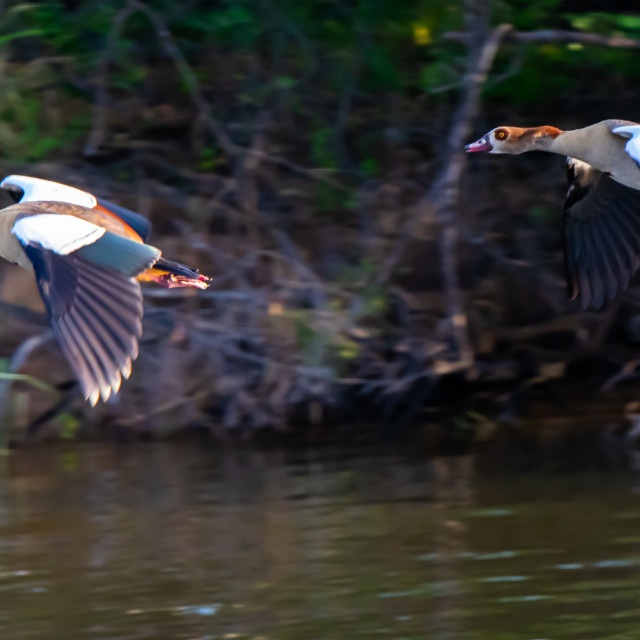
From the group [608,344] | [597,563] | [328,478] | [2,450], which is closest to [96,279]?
[597,563]

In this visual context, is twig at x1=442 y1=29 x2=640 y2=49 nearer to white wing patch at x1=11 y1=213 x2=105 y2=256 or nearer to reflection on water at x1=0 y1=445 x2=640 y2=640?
reflection on water at x1=0 y1=445 x2=640 y2=640

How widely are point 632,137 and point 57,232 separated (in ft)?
6.96

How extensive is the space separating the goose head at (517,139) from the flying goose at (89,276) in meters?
1.49

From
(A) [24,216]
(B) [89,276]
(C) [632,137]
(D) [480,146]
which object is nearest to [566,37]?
(D) [480,146]

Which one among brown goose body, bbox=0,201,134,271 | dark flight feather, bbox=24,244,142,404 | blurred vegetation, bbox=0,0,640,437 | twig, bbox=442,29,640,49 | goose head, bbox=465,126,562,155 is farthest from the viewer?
blurred vegetation, bbox=0,0,640,437

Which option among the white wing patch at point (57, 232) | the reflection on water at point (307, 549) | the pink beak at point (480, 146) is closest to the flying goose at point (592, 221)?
the pink beak at point (480, 146)

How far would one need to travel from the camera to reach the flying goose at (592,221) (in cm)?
554

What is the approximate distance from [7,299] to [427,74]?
289 cm

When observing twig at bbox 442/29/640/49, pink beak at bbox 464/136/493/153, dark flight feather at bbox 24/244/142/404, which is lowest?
dark flight feather at bbox 24/244/142/404

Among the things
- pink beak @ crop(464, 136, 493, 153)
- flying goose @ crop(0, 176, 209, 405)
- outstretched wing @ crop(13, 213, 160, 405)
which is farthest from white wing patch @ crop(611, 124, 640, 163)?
outstretched wing @ crop(13, 213, 160, 405)

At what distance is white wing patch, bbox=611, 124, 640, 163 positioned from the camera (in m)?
4.79

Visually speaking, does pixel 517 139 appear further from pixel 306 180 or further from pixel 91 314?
pixel 306 180

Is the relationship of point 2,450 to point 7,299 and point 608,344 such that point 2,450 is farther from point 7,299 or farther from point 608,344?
point 608,344

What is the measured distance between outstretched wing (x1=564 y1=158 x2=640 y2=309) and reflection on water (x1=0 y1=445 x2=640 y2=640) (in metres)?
1.23
